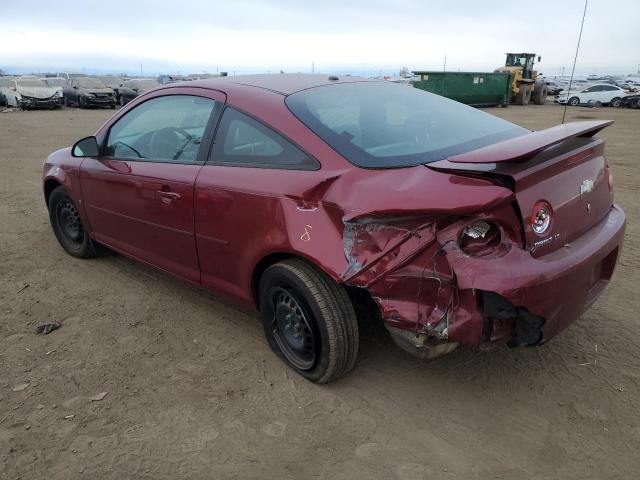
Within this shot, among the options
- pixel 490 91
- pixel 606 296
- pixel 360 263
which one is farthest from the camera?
pixel 490 91

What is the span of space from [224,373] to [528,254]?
5.77 ft

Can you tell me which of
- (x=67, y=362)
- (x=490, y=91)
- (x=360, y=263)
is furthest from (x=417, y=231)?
(x=490, y=91)

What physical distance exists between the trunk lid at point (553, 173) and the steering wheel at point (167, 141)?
1.76 m

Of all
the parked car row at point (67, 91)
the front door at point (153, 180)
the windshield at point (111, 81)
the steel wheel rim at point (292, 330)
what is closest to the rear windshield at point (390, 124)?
the front door at point (153, 180)

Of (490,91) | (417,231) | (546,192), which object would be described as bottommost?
(490,91)

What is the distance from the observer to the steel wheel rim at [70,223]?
458cm

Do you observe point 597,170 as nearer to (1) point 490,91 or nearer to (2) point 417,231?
(2) point 417,231

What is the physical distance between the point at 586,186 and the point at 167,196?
2331mm

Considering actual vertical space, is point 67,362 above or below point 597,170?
below

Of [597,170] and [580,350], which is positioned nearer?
[597,170]

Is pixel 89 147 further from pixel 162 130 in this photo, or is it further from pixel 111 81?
pixel 111 81

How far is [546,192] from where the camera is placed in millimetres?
2287

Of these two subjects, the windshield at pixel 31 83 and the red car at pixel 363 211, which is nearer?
the red car at pixel 363 211

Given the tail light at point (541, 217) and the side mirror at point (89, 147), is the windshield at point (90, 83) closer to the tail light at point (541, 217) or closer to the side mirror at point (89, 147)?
the side mirror at point (89, 147)
